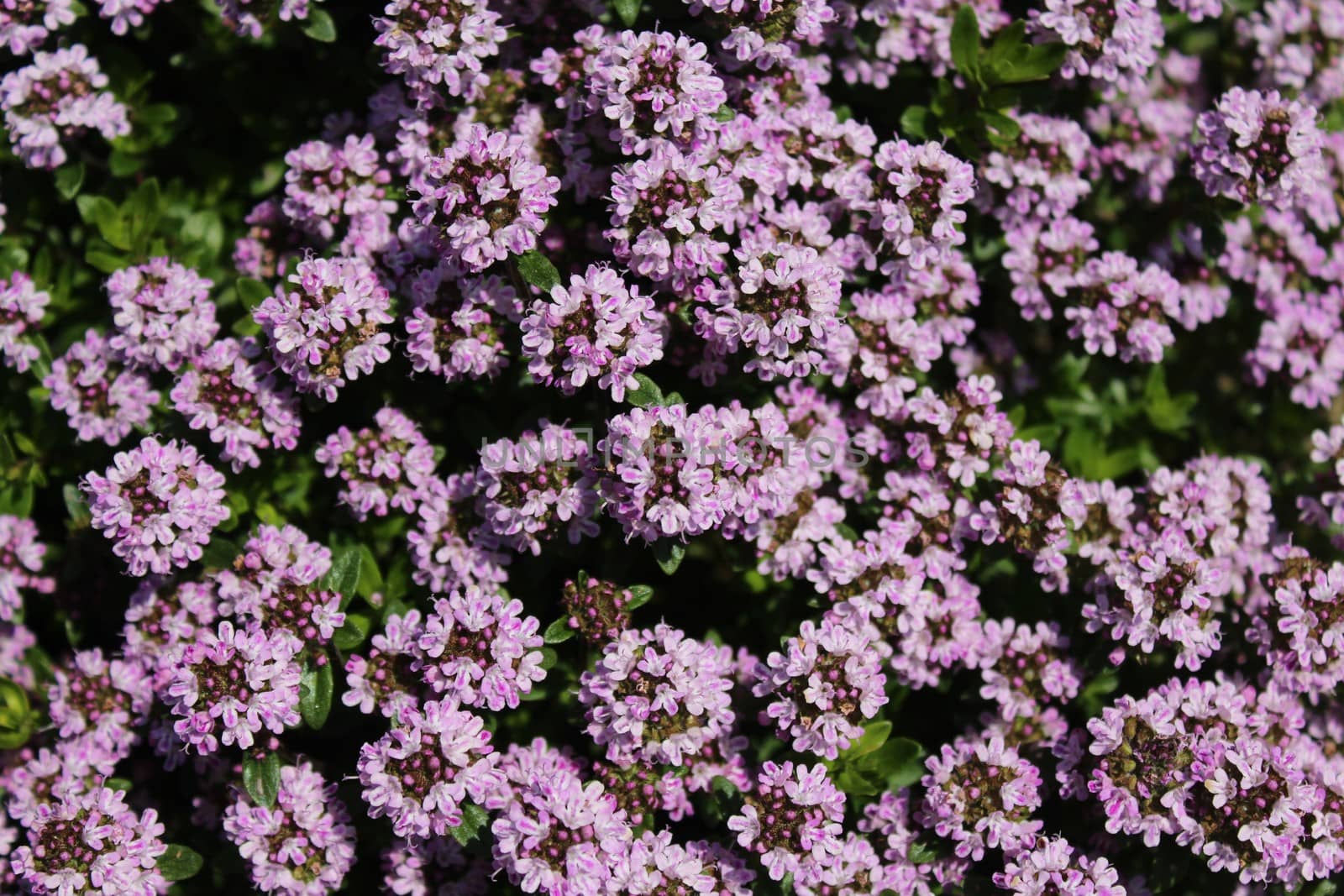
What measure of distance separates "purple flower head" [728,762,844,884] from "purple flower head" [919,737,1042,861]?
58cm

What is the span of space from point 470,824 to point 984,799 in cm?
229

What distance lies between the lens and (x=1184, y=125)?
7141mm

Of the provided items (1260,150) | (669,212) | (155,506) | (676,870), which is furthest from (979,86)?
(155,506)

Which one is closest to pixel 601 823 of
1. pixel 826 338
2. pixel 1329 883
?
pixel 826 338

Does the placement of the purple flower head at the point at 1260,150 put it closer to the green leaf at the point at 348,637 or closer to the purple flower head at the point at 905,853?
the purple flower head at the point at 905,853

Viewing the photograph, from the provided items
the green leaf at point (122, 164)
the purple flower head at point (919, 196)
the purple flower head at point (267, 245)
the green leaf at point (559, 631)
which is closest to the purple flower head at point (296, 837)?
the green leaf at point (559, 631)

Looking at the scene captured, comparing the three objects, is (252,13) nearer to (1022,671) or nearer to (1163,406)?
(1022,671)

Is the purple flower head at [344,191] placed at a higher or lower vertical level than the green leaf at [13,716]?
higher

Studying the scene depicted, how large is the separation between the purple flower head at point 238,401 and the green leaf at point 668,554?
1887 mm

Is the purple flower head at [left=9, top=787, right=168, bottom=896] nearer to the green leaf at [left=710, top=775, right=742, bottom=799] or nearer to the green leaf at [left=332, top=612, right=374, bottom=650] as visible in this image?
the green leaf at [left=332, top=612, right=374, bottom=650]

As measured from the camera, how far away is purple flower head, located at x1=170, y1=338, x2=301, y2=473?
18.4ft

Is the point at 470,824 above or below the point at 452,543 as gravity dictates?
below

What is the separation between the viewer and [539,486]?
5.31 meters

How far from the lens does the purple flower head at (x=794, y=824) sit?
5086 mm
